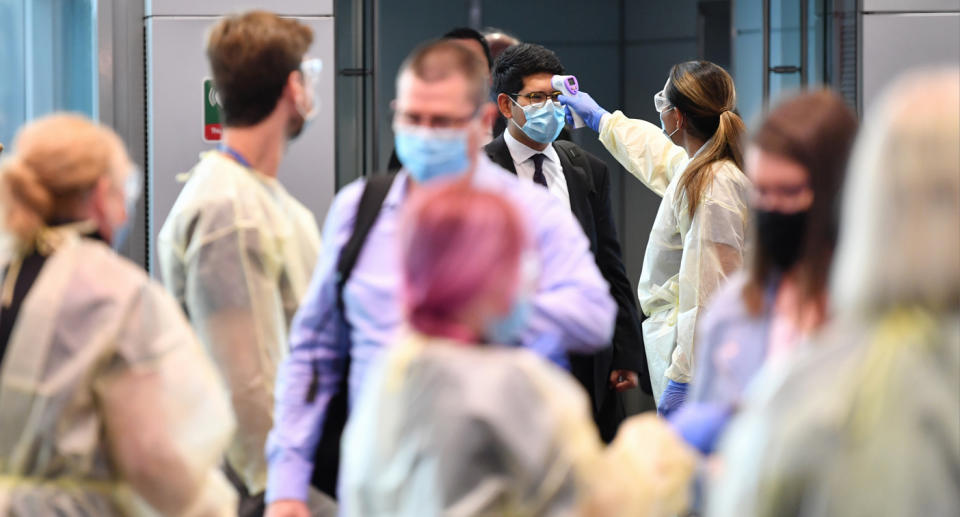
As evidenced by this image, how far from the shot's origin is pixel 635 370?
14.1 feet

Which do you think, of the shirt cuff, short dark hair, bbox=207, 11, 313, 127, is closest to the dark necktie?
short dark hair, bbox=207, 11, 313, 127

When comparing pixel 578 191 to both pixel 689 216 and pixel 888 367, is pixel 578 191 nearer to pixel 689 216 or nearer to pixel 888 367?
pixel 689 216

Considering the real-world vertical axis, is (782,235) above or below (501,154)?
below

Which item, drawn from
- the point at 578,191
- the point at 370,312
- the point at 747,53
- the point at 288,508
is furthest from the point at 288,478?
the point at 747,53

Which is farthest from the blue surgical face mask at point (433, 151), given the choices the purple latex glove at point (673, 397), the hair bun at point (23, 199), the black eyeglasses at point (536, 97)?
the purple latex glove at point (673, 397)

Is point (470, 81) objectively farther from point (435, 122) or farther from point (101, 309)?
point (101, 309)

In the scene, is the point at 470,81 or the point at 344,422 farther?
the point at 344,422

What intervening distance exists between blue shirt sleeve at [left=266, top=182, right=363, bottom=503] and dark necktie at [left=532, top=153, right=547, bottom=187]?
65.9 inches

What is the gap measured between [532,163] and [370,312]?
194 centimetres

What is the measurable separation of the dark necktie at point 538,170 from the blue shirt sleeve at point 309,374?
1.67 meters

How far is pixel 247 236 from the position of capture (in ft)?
10.1

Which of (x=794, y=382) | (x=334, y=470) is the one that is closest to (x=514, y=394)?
(x=794, y=382)

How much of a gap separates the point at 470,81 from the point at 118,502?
41.8 inches

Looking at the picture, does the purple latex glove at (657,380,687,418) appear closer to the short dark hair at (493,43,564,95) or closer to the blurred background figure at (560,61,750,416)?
the blurred background figure at (560,61,750,416)
